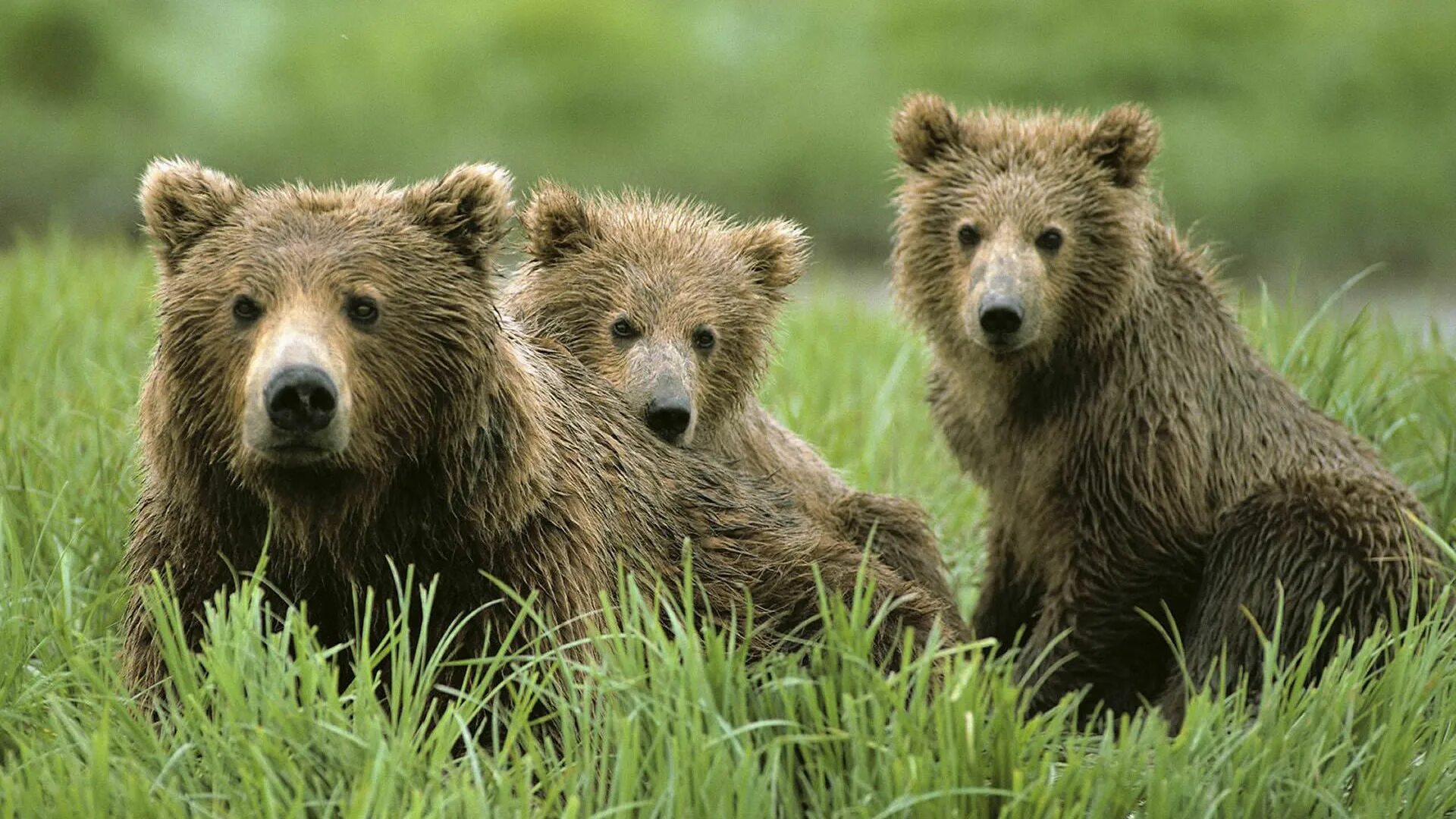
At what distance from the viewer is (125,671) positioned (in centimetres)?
396

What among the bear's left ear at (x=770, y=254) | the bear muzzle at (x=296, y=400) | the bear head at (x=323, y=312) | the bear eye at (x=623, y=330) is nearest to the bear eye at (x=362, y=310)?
the bear head at (x=323, y=312)

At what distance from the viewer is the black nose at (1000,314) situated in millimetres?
5477

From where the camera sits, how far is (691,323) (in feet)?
17.7

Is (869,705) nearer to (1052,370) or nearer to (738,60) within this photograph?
(1052,370)

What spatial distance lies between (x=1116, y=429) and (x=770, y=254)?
1.22 meters

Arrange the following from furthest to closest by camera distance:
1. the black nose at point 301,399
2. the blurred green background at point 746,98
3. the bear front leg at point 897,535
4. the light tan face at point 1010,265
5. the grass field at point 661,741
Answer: the blurred green background at point 746,98, the light tan face at point 1010,265, the bear front leg at point 897,535, the black nose at point 301,399, the grass field at point 661,741

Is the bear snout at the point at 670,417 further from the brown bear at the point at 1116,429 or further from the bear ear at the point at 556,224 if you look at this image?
the brown bear at the point at 1116,429

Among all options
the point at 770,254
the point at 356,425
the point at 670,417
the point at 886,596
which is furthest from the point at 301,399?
the point at 770,254

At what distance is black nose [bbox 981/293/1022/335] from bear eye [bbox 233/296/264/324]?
250 cm

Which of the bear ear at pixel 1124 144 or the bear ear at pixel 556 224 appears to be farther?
the bear ear at pixel 1124 144

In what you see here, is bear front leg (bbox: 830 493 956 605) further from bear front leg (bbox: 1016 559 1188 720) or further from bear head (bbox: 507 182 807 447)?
bear front leg (bbox: 1016 559 1188 720)

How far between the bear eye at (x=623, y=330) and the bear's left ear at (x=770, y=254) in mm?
571

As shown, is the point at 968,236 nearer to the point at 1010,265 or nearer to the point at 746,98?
the point at 1010,265

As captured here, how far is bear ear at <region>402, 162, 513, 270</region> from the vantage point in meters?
3.97
